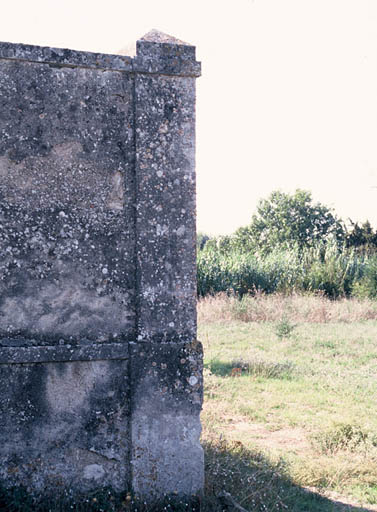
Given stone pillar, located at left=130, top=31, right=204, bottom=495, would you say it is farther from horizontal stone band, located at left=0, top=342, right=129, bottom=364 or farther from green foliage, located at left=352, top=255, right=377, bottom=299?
green foliage, located at left=352, top=255, right=377, bottom=299

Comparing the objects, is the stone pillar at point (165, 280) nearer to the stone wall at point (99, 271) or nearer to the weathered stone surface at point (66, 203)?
the stone wall at point (99, 271)

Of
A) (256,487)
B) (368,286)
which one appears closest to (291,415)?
(256,487)

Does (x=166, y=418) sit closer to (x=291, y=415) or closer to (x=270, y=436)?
(x=270, y=436)

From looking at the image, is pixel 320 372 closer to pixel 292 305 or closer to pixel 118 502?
pixel 118 502

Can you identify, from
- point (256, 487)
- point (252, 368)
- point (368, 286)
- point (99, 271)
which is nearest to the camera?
point (99, 271)

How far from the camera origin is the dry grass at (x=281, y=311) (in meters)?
15.0

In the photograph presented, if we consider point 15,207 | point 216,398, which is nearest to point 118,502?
point 15,207

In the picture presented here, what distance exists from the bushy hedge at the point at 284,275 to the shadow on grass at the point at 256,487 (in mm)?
14573

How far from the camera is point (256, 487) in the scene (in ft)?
A: 14.3

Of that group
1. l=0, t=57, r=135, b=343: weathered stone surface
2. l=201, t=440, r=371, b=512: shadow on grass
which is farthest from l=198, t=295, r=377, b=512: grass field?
l=0, t=57, r=135, b=343: weathered stone surface

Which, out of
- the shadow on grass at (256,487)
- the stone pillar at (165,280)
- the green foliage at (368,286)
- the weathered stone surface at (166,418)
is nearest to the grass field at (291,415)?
the shadow on grass at (256,487)

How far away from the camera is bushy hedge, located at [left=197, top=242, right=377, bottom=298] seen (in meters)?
20.5

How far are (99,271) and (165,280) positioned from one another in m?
0.49

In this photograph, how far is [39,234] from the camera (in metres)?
3.62
